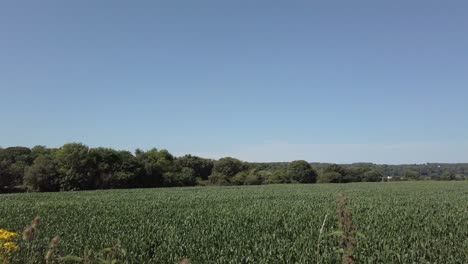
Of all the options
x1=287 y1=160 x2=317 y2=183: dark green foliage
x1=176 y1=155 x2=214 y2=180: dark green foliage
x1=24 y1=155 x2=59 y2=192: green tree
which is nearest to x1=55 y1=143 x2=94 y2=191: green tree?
x1=24 y1=155 x2=59 y2=192: green tree

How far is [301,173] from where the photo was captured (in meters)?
106

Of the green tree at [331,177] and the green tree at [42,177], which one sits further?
the green tree at [331,177]

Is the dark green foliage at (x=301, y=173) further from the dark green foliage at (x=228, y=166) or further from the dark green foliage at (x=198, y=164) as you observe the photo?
the dark green foliage at (x=198, y=164)

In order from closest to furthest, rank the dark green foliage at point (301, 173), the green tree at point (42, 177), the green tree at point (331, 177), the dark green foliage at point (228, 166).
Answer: the green tree at point (42, 177), the green tree at point (331, 177), the dark green foliage at point (301, 173), the dark green foliage at point (228, 166)

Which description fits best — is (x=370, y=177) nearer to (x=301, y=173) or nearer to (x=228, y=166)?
(x=301, y=173)

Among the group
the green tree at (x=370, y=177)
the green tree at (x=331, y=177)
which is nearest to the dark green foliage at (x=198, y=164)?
the green tree at (x=331, y=177)

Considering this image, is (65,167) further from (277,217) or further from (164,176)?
(277,217)

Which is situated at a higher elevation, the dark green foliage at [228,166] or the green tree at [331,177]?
the dark green foliage at [228,166]

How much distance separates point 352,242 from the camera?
80.2 inches

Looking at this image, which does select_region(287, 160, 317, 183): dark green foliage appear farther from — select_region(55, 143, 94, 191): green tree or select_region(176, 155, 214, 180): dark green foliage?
select_region(55, 143, 94, 191): green tree

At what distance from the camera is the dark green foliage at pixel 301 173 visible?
106 m

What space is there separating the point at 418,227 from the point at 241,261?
7.93 metres

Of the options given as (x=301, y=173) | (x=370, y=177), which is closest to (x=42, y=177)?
(x=301, y=173)

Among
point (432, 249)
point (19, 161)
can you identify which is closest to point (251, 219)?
point (432, 249)
